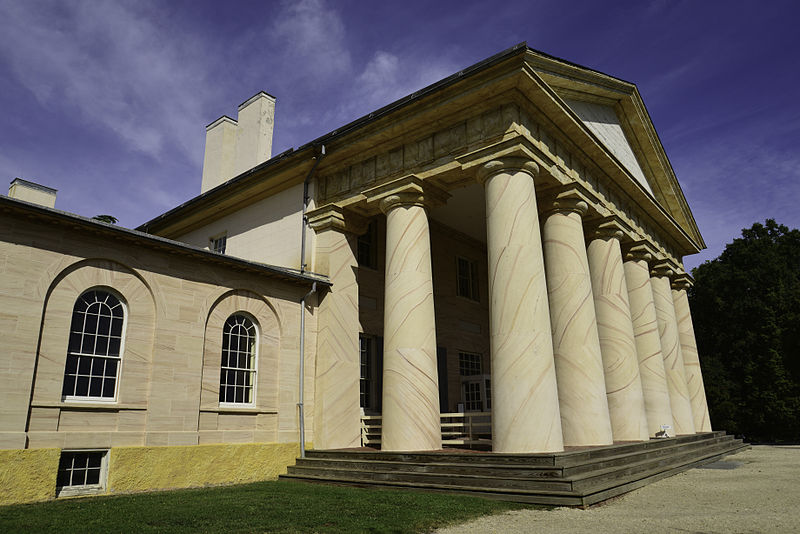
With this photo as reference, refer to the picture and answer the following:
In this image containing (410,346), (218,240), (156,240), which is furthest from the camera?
(218,240)

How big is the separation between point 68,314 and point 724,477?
13805 millimetres

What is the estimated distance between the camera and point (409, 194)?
13.7 m

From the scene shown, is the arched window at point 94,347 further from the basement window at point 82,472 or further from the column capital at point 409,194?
the column capital at point 409,194

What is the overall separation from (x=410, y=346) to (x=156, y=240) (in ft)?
19.2

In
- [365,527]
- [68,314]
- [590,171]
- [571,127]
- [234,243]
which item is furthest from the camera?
[234,243]

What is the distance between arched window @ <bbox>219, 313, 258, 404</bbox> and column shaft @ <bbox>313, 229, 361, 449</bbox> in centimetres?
184

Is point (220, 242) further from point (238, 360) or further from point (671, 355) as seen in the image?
point (671, 355)

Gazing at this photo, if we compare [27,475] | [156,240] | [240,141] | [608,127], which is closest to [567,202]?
[608,127]

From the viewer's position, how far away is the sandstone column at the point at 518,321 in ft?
34.6

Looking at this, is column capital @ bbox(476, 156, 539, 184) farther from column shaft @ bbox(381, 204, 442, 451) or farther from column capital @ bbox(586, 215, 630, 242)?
column capital @ bbox(586, 215, 630, 242)

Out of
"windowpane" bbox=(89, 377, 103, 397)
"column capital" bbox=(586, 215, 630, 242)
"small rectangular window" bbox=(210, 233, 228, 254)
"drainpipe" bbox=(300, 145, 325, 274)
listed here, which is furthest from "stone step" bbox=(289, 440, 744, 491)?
"small rectangular window" bbox=(210, 233, 228, 254)

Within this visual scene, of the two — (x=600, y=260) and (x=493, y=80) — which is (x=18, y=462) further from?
(x=600, y=260)

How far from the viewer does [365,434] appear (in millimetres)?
14820

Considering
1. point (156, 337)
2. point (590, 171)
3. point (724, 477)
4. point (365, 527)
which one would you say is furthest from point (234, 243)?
point (724, 477)
